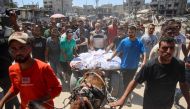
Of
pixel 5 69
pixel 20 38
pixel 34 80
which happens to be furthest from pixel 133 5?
pixel 20 38

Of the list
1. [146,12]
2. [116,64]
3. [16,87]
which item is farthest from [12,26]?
[146,12]

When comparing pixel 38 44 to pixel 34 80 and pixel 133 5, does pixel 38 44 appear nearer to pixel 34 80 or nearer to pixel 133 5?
pixel 34 80

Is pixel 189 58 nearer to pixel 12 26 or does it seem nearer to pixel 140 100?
pixel 140 100

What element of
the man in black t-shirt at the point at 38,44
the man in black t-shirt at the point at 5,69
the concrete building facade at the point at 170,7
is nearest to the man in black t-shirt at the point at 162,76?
the man in black t-shirt at the point at 5,69

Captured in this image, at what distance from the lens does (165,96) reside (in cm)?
435

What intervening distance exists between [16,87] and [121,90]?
3979 mm

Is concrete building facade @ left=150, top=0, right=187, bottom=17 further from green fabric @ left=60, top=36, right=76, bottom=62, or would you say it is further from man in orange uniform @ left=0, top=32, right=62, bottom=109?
man in orange uniform @ left=0, top=32, right=62, bottom=109

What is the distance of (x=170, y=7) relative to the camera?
112188mm

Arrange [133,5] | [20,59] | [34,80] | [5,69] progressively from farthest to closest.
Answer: [133,5], [5,69], [34,80], [20,59]

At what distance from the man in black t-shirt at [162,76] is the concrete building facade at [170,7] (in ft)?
336

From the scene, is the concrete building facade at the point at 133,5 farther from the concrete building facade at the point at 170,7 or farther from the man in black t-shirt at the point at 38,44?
the man in black t-shirt at the point at 38,44

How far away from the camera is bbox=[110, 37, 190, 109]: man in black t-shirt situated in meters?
4.02

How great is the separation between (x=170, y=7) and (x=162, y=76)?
371ft

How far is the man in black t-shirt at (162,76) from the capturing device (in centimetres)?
402
